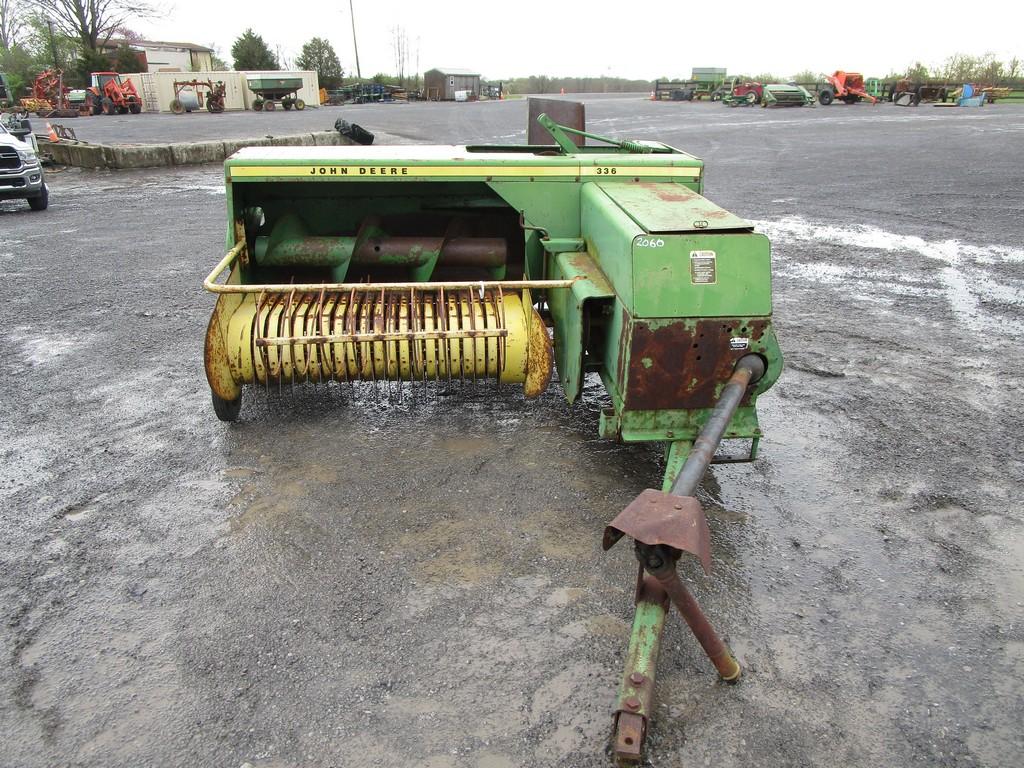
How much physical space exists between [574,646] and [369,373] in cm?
183

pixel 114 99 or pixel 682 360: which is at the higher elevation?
pixel 682 360

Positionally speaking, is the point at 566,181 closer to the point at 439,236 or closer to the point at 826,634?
the point at 439,236

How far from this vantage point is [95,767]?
7.23 feet

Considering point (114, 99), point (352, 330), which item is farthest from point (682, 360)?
point (114, 99)

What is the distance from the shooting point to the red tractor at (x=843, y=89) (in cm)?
3467

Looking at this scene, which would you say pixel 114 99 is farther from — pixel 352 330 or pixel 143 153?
pixel 352 330

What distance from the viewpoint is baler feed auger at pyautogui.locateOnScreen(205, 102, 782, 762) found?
9.16ft

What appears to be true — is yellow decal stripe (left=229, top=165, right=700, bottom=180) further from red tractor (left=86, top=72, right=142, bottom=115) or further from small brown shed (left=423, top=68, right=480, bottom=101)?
small brown shed (left=423, top=68, right=480, bottom=101)

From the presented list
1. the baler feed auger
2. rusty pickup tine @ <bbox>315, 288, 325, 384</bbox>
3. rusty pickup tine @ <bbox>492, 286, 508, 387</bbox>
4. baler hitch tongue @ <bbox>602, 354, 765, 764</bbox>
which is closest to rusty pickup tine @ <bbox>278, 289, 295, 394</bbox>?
the baler feed auger

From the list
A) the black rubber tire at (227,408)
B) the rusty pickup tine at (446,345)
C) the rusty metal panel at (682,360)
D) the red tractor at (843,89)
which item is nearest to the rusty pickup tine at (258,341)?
the black rubber tire at (227,408)

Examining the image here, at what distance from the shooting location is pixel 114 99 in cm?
3550

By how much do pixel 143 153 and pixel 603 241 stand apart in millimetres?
16033

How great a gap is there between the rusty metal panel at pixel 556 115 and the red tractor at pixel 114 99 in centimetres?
3628

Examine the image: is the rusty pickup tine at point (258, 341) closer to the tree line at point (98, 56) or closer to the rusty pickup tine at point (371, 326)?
the rusty pickup tine at point (371, 326)
